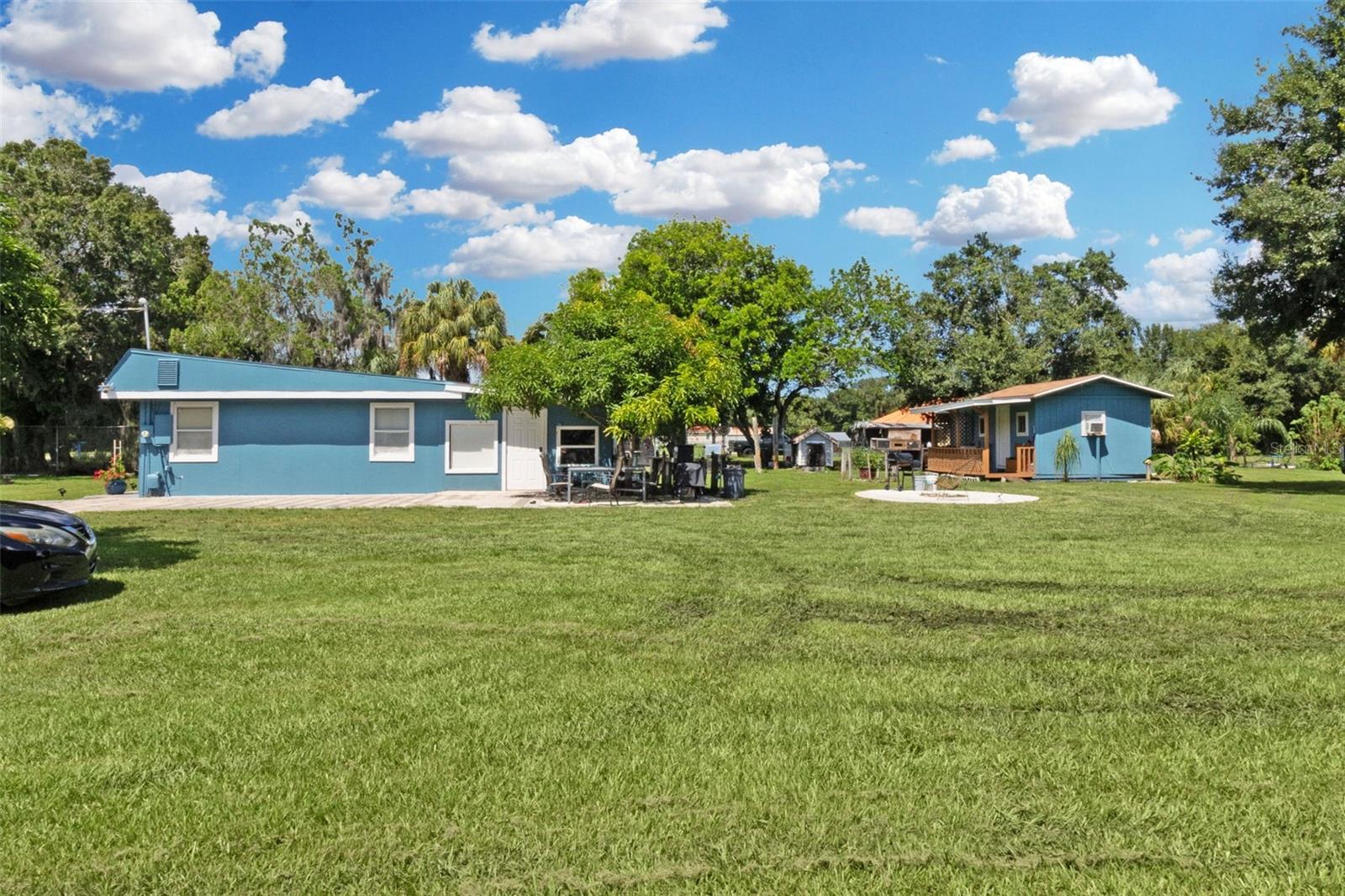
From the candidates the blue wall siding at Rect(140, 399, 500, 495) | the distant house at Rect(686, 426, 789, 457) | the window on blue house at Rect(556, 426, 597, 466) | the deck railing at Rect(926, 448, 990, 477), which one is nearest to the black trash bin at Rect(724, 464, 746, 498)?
the window on blue house at Rect(556, 426, 597, 466)

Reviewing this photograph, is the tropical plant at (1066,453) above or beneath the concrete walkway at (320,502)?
above

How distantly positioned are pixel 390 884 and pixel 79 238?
118ft

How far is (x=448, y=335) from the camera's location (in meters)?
33.3

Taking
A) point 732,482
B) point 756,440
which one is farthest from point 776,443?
point 732,482

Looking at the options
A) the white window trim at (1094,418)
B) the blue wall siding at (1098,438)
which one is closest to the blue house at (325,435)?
the blue wall siding at (1098,438)

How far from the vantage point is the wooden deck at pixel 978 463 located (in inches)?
1078

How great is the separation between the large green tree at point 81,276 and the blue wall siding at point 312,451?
525 inches

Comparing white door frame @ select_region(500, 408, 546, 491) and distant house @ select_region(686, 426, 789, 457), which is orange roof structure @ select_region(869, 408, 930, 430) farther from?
white door frame @ select_region(500, 408, 546, 491)

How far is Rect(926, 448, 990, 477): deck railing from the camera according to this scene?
98.0 ft

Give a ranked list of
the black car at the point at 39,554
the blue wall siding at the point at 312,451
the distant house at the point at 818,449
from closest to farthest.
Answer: the black car at the point at 39,554 < the blue wall siding at the point at 312,451 < the distant house at the point at 818,449

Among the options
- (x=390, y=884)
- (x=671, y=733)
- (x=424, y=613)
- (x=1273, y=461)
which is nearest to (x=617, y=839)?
(x=390, y=884)

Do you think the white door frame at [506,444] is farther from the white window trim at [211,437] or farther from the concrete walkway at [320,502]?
the white window trim at [211,437]

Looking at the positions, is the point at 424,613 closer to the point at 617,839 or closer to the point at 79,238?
the point at 617,839

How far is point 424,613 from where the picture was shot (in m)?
6.35
